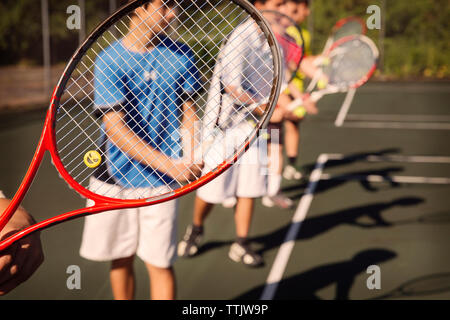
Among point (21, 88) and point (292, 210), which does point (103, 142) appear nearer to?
point (292, 210)

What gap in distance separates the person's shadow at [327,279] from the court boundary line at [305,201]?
5cm

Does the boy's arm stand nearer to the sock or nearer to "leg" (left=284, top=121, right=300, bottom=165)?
the sock

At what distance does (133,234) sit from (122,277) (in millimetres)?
204

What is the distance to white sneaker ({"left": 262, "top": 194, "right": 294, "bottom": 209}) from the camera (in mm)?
4426

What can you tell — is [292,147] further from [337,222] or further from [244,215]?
[244,215]

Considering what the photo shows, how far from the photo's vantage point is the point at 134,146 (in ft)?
6.80

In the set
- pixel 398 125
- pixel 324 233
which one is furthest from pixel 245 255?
pixel 398 125

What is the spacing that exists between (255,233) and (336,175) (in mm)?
1728

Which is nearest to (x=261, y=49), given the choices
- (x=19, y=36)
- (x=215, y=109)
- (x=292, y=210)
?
(x=215, y=109)

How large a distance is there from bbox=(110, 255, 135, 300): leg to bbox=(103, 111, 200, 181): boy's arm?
563mm

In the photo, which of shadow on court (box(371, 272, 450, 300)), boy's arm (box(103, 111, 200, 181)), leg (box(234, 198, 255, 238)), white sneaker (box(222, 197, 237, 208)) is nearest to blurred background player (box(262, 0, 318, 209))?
white sneaker (box(222, 197, 237, 208))

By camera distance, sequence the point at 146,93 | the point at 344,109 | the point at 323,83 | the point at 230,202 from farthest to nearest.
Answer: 1. the point at 344,109
2. the point at 323,83
3. the point at 230,202
4. the point at 146,93

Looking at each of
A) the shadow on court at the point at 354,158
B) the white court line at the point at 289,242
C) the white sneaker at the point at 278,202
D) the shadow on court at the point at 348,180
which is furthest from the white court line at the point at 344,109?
the white sneaker at the point at 278,202
